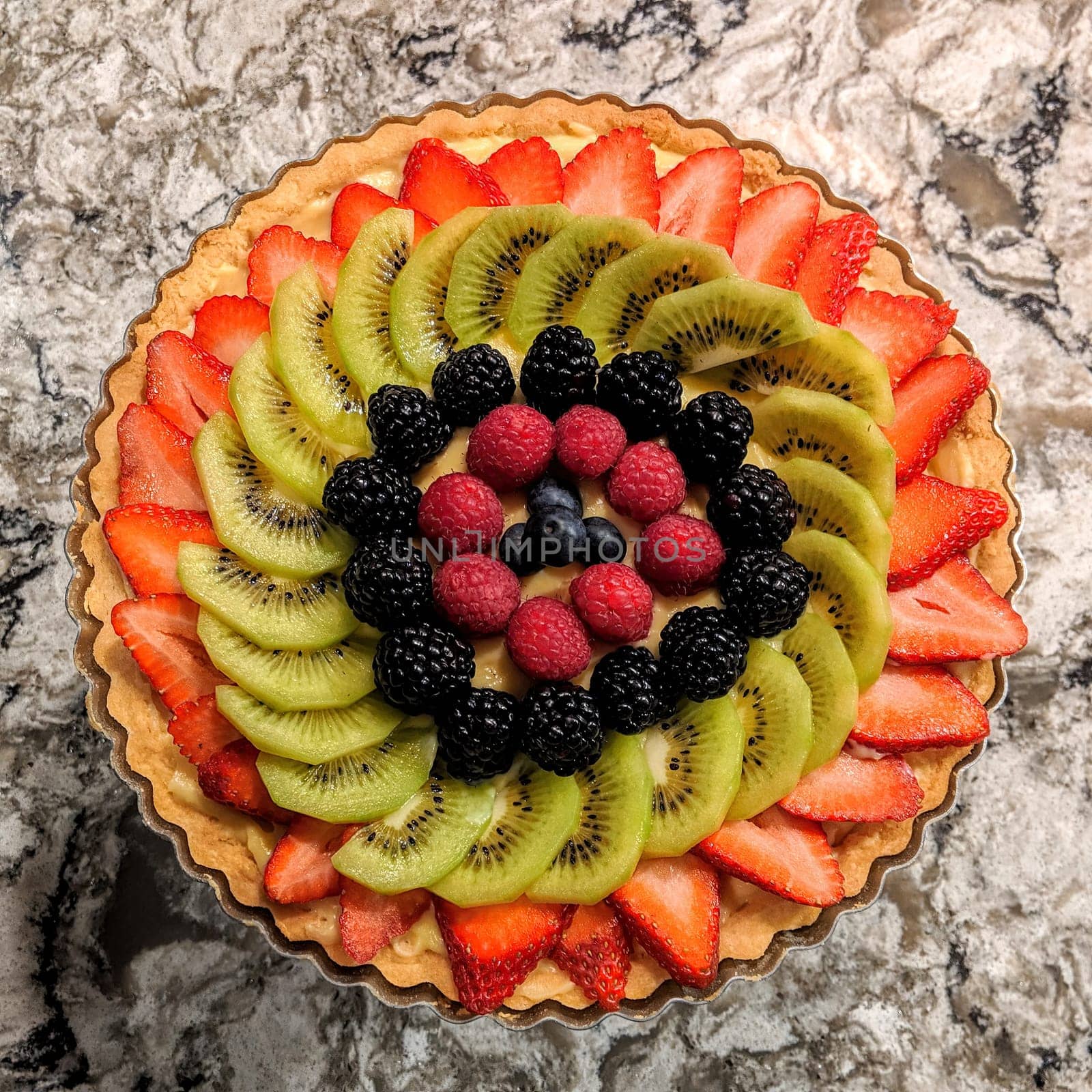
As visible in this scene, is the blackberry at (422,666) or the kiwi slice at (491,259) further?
the kiwi slice at (491,259)

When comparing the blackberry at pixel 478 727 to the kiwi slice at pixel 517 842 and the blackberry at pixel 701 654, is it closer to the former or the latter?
the kiwi slice at pixel 517 842

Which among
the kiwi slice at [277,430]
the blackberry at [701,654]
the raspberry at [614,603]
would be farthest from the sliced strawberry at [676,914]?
the kiwi slice at [277,430]

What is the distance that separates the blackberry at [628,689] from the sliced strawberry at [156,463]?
120cm

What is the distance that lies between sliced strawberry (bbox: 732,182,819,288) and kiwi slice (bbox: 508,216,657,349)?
344 millimetres

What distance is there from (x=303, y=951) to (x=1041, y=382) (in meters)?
3.13

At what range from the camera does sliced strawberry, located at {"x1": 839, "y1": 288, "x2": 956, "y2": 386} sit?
8.50ft

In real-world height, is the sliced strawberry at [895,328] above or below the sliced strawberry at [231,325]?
above

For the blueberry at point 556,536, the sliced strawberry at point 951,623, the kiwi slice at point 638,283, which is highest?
the kiwi slice at point 638,283

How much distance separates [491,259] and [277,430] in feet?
2.38

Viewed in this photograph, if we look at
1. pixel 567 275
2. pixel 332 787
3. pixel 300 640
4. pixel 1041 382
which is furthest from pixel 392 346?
pixel 1041 382

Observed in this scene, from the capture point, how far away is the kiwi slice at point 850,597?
227 cm

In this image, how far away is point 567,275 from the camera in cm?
243

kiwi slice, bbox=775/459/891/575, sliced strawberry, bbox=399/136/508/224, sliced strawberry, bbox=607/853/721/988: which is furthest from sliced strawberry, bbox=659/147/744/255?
sliced strawberry, bbox=607/853/721/988

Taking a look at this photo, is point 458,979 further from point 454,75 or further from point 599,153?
point 454,75
